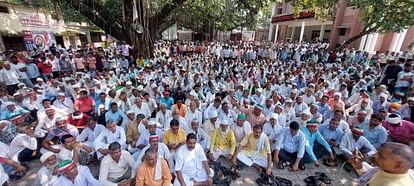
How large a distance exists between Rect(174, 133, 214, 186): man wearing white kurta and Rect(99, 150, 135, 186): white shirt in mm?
695

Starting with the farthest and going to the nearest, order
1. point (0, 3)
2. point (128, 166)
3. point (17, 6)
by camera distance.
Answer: point (17, 6) → point (0, 3) → point (128, 166)

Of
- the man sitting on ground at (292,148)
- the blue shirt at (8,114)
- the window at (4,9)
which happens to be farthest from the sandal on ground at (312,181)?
the window at (4,9)

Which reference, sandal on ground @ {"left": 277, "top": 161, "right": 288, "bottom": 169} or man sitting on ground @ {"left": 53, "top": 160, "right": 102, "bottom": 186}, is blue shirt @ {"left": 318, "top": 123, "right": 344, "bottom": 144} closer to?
sandal on ground @ {"left": 277, "top": 161, "right": 288, "bottom": 169}

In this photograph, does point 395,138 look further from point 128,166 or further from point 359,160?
point 128,166

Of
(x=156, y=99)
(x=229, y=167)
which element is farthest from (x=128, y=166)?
(x=156, y=99)

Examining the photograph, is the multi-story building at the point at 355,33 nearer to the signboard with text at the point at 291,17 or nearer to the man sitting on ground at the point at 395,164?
the signboard with text at the point at 291,17

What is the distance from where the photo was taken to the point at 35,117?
5.45 meters

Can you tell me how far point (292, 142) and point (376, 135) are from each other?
5.40 ft

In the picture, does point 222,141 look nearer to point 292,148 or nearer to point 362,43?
point 292,148

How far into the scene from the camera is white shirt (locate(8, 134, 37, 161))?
369 centimetres

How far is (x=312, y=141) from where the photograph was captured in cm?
420

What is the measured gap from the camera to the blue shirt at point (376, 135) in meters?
4.12

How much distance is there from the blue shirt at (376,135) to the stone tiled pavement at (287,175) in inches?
32.0

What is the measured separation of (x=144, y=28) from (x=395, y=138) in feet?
31.4
